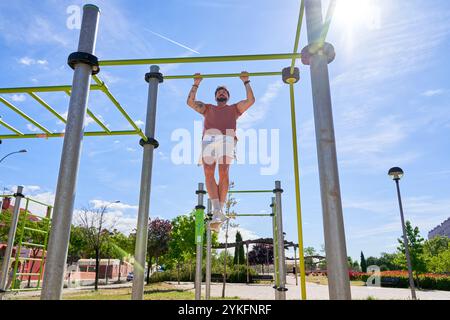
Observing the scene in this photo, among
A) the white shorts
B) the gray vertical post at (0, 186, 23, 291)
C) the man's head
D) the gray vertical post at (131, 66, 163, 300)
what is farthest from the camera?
the gray vertical post at (0, 186, 23, 291)

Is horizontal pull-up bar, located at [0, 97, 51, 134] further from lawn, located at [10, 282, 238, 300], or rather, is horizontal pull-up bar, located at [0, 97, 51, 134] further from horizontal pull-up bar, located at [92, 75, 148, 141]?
lawn, located at [10, 282, 238, 300]

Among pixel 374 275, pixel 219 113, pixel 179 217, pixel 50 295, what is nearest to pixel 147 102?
pixel 219 113

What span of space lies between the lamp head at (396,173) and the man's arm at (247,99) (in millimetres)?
9064

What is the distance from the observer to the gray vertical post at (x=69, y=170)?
7.02 feet

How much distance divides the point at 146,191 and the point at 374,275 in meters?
28.2

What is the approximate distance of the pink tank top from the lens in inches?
171

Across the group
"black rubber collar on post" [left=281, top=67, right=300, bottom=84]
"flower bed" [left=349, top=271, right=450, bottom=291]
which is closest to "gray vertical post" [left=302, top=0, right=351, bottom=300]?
"black rubber collar on post" [left=281, top=67, right=300, bottom=84]

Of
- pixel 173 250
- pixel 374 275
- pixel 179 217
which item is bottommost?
pixel 374 275

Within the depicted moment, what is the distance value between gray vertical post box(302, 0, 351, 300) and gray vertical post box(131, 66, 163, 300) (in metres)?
2.21

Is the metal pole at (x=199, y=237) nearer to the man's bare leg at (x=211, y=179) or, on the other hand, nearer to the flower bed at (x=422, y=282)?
the man's bare leg at (x=211, y=179)

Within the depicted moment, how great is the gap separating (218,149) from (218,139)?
0.42 feet
